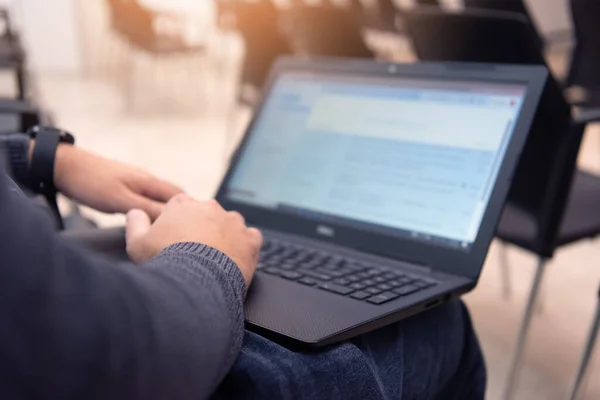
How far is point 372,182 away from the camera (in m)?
0.72

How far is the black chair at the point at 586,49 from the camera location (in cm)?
220

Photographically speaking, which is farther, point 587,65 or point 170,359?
point 587,65

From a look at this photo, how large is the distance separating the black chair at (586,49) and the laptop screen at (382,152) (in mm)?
1680

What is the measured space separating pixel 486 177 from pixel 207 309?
1.21 feet

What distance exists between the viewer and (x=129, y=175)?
707 millimetres

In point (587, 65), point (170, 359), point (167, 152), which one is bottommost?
point (167, 152)

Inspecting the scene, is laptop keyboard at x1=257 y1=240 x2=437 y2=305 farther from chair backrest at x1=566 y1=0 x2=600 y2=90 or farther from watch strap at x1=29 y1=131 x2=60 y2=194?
chair backrest at x1=566 y1=0 x2=600 y2=90

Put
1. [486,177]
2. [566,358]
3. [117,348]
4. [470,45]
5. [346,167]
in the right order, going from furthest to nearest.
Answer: [566,358]
[470,45]
[346,167]
[486,177]
[117,348]

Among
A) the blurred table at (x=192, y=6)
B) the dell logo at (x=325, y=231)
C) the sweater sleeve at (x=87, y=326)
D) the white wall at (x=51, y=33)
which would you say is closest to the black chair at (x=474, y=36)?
the dell logo at (x=325, y=231)

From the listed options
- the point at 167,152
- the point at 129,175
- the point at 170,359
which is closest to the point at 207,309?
the point at 170,359

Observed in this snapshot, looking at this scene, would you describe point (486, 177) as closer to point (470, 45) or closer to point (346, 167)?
point (346, 167)

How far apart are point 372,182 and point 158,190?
0.80 ft

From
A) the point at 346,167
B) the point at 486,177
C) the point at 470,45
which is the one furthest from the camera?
the point at 470,45

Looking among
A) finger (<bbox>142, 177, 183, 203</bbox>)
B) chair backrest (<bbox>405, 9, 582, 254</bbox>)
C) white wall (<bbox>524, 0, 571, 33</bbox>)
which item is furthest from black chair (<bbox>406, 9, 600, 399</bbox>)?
white wall (<bbox>524, 0, 571, 33</bbox>)
